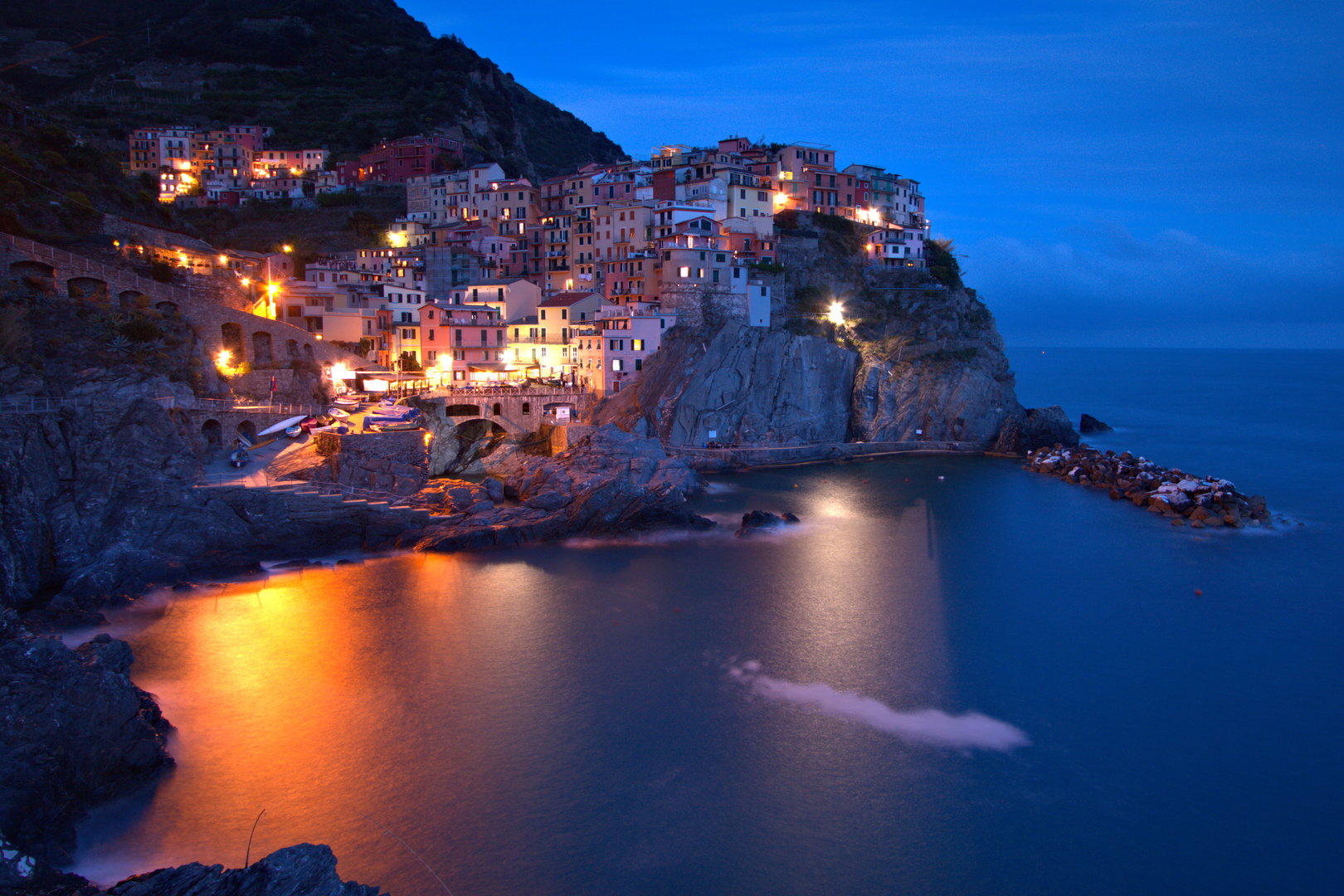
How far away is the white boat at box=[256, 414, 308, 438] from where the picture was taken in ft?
87.2

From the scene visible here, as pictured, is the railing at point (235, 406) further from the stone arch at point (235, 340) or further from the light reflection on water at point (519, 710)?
the light reflection on water at point (519, 710)

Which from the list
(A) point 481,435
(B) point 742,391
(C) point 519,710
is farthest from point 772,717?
(B) point 742,391

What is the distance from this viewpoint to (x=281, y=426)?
87.9 feet

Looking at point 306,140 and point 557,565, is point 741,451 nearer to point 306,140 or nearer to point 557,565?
point 557,565

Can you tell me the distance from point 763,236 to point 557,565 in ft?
85.8

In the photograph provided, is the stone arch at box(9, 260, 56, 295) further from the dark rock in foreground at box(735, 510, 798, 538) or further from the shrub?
the dark rock in foreground at box(735, 510, 798, 538)

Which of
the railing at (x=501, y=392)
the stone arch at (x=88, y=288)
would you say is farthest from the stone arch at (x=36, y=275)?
the railing at (x=501, y=392)

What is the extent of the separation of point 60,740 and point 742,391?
30265mm

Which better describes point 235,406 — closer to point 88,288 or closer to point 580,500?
point 88,288

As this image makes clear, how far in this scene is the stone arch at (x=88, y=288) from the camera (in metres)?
27.2

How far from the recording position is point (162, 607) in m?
19.5

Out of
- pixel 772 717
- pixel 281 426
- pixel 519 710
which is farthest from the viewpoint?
pixel 281 426

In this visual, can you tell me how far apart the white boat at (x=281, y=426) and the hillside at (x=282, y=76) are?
39960mm

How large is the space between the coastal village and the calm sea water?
1590 centimetres
